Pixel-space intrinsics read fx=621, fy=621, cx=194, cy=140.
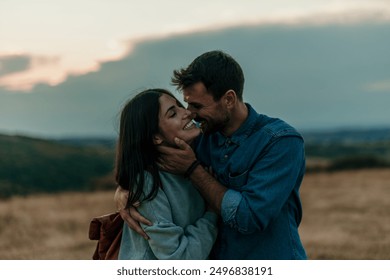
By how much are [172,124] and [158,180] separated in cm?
32

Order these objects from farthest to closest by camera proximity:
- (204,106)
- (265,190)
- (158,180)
→ (204,106) → (158,180) → (265,190)

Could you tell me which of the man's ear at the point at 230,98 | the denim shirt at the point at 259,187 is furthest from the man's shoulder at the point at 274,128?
the man's ear at the point at 230,98

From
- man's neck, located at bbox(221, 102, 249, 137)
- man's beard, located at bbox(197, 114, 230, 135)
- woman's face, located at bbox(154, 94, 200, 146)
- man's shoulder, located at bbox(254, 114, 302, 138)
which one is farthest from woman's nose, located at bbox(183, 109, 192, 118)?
man's shoulder, located at bbox(254, 114, 302, 138)

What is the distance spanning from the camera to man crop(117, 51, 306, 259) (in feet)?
10.8

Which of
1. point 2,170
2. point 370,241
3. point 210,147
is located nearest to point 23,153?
point 2,170

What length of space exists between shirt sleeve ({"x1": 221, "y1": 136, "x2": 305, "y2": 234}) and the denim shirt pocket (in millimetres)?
36

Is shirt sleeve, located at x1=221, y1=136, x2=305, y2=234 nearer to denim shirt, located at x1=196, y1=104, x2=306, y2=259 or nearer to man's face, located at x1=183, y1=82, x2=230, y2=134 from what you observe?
denim shirt, located at x1=196, y1=104, x2=306, y2=259

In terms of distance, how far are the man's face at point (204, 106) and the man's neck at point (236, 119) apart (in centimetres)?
4

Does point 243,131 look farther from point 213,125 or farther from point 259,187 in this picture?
point 259,187

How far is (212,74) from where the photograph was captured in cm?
348

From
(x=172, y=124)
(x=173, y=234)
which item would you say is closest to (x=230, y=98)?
(x=172, y=124)

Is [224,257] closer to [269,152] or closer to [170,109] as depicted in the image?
[269,152]

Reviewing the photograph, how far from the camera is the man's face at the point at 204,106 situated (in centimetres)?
351

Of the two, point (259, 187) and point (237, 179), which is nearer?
point (259, 187)
